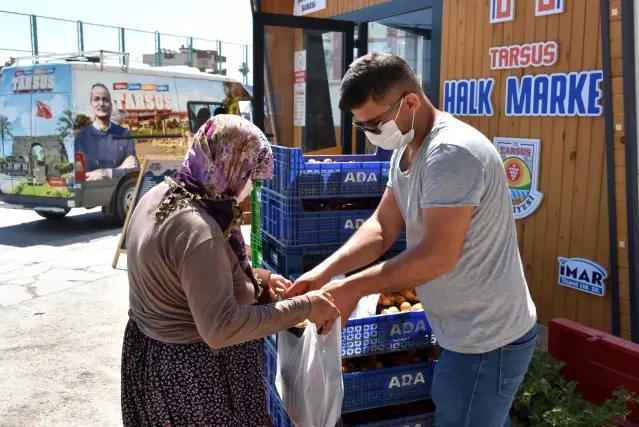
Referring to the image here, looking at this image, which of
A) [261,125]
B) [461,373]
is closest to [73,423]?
[461,373]

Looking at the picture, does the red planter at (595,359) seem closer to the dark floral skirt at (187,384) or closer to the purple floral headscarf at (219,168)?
the dark floral skirt at (187,384)

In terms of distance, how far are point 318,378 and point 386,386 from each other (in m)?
0.47

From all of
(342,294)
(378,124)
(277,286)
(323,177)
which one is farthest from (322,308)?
(323,177)

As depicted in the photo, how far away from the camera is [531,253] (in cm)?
473

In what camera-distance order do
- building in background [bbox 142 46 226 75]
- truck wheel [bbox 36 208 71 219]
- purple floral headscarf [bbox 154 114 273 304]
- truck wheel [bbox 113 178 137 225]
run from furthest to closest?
1. building in background [bbox 142 46 226 75]
2. truck wheel [bbox 36 208 71 219]
3. truck wheel [bbox 113 178 137 225]
4. purple floral headscarf [bbox 154 114 273 304]

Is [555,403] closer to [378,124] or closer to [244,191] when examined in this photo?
[378,124]

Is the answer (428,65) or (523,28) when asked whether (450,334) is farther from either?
(428,65)

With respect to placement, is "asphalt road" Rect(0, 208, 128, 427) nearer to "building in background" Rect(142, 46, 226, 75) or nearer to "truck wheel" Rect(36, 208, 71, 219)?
"truck wheel" Rect(36, 208, 71, 219)

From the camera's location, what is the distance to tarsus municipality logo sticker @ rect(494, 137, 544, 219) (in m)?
4.62

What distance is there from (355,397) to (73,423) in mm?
2046

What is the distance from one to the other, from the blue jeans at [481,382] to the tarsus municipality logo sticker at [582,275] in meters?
2.35

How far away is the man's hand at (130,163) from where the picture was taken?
9.52m

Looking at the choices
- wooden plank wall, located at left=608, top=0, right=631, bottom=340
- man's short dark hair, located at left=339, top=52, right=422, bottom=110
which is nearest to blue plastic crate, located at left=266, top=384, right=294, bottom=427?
man's short dark hair, located at left=339, top=52, right=422, bottom=110

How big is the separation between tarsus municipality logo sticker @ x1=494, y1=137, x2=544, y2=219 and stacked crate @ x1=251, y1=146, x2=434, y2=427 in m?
1.82
